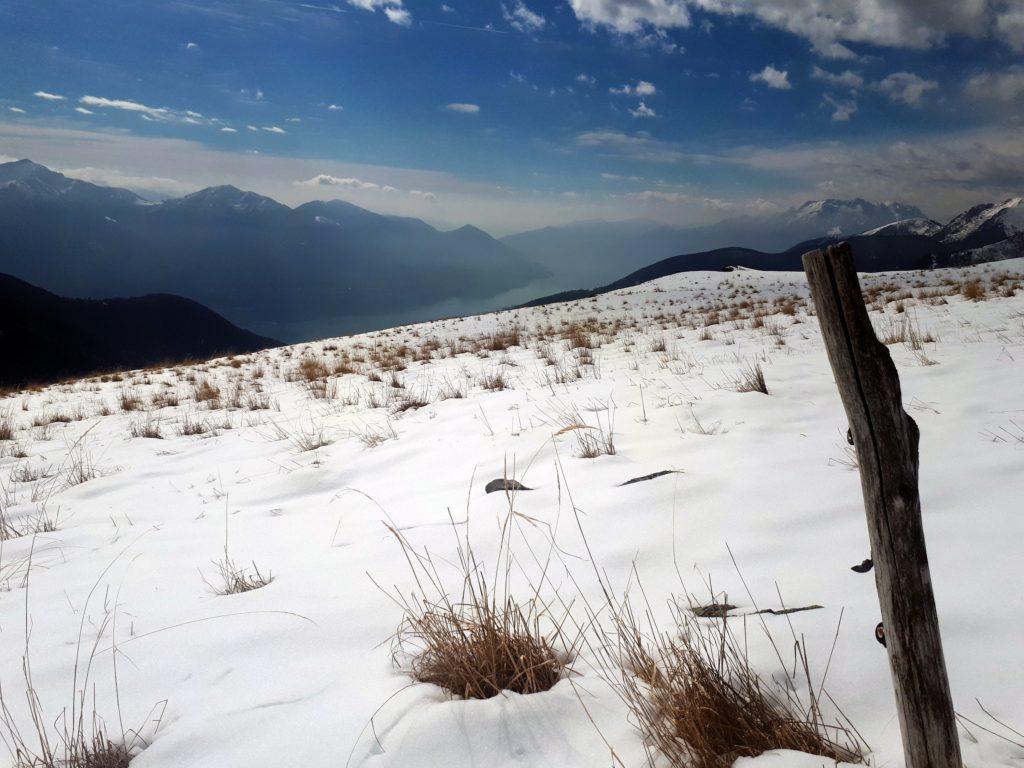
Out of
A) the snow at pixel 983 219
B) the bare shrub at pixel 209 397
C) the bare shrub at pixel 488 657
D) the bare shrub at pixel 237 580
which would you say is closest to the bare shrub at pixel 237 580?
the bare shrub at pixel 237 580

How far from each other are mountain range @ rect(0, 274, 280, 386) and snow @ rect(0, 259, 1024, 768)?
57704 mm

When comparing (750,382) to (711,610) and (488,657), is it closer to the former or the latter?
(711,610)

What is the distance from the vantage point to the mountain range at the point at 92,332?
89.9m

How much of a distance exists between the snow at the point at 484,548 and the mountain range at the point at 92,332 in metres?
57.7

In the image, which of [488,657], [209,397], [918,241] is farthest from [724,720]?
[918,241]

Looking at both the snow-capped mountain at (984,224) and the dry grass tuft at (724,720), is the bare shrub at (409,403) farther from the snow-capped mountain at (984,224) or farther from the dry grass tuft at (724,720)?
the snow-capped mountain at (984,224)

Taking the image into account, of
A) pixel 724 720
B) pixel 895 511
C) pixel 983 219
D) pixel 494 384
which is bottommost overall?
pixel 724 720

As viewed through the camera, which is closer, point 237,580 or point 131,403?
point 237,580

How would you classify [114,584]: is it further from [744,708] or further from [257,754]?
[744,708]

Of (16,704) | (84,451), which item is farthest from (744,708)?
(84,451)

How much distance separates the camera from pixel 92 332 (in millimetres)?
114875

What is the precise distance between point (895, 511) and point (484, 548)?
1.87 metres

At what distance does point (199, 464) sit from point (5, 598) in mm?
→ 2521

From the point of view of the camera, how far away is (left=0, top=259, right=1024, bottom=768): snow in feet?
4.76
